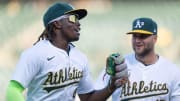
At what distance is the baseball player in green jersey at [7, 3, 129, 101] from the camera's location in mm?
4516

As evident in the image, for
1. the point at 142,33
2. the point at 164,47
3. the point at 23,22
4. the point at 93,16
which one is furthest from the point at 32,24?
the point at 142,33

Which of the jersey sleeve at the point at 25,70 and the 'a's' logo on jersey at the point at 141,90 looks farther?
the 'a's' logo on jersey at the point at 141,90

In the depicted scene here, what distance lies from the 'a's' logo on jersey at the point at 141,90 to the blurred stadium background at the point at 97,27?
2243mm

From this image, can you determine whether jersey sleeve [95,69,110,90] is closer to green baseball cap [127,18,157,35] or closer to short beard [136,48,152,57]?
short beard [136,48,152,57]

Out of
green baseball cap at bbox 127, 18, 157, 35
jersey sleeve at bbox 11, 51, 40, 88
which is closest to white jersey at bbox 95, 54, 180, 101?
green baseball cap at bbox 127, 18, 157, 35

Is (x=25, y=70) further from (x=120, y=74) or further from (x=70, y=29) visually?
(x=120, y=74)

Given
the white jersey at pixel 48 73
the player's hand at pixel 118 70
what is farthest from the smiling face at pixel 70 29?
the player's hand at pixel 118 70

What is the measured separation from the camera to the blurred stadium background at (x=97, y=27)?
7648 millimetres

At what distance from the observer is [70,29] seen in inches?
186

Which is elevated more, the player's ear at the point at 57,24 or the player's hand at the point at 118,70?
the player's ear at the point at 57,24

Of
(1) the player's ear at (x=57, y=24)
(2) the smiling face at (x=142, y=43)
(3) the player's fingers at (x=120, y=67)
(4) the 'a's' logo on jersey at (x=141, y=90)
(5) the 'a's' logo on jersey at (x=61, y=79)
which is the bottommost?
(4) the 'a's' logo on jersey at (x=141, y=90)

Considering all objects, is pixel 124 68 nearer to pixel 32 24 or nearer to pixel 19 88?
pixel 19 88

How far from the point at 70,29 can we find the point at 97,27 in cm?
304

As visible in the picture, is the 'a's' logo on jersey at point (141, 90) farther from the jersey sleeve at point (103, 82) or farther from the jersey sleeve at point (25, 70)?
the jersey sleeve at point (25, 70)
